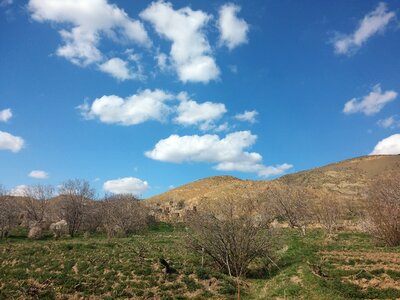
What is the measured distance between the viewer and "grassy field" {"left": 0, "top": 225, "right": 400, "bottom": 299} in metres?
15.3

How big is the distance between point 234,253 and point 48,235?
28.7 metres

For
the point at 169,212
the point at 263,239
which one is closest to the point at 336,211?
the point at 263,239

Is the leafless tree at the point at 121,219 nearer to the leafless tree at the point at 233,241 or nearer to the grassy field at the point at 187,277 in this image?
the grassy field at the point at 187,277

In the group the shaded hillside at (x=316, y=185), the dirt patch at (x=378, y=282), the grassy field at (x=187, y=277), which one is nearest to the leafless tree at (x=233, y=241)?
the grassy field at (x=187, y=277)

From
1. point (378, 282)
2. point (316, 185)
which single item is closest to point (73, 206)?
point (378, 282)

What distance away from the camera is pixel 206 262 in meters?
21.8

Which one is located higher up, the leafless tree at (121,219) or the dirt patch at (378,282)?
the leafless tree at (121,219)

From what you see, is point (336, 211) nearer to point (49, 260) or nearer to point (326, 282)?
point (326, 282)

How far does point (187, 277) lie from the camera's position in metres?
18.0

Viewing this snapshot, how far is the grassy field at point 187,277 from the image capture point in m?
15.3

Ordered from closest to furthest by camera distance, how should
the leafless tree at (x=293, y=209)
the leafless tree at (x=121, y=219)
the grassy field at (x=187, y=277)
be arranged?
the grassy field at (x=187, y=277) → the leafless tree at (x=121, y=219) → the leafless tree at (x=293, y=209)

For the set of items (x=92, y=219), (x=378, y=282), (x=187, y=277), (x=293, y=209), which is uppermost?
(x=293, y=209)

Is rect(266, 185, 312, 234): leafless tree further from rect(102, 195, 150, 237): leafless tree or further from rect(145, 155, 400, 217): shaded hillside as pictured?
rect(145, 155, 400, 217): shaded hillside

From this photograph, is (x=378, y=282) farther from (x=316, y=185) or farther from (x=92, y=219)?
(x=316, y=185)
